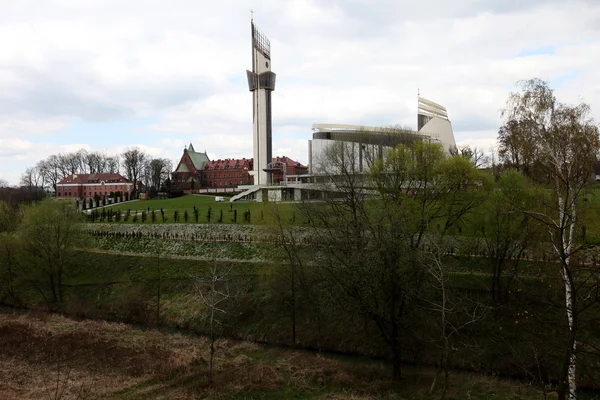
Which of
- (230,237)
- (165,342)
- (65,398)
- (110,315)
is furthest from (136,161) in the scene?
(65,398)

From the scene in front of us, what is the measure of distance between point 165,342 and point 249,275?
834 centimetres

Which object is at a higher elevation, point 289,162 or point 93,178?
point 289,162

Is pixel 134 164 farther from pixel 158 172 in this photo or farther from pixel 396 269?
pixel 396 269

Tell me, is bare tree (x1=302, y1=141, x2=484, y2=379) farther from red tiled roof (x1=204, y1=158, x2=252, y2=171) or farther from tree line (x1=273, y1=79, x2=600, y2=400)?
red tiled roof (x1=204, y1=158, x2=252, y2=171)

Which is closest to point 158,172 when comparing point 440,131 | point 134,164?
point 134,164

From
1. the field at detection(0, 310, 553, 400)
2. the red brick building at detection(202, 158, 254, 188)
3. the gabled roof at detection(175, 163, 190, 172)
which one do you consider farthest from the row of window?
the field at detection(0, 310, 553, 400)

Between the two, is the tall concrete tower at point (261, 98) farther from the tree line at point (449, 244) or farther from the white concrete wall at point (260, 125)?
the tree line at point (449, 244)

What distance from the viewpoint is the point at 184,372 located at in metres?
17.7

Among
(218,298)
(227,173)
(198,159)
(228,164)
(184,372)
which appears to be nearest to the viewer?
(184,372)

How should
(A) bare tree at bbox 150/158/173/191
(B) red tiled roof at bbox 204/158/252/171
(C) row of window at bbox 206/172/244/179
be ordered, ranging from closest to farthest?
1. (A) bare tree at bbox 150/158/173/191
2. (C) row of window at bbox 206/172/244/179
3. (B) red tiled roof at bbox 204/158/252/171

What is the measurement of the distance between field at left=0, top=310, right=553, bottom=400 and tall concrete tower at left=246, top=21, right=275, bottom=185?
156 ft

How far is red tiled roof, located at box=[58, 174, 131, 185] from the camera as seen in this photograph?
9806cm

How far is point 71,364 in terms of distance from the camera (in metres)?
19.0

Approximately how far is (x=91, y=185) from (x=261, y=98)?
52298mm
